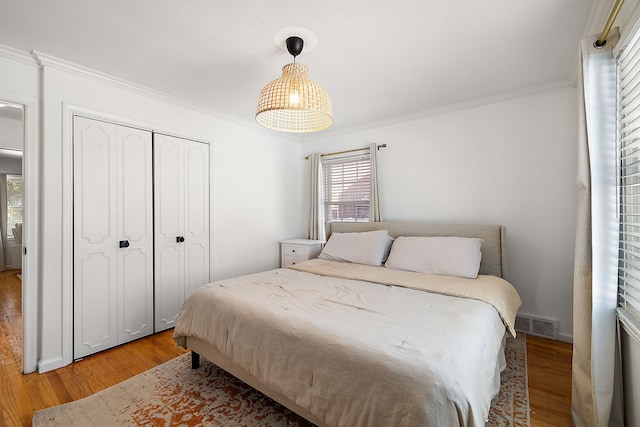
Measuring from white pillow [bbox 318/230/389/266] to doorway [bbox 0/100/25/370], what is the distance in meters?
3.61

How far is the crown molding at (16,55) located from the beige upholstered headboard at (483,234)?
11.7 feet

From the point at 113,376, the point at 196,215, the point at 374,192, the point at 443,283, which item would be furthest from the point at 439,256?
the point at 113,376

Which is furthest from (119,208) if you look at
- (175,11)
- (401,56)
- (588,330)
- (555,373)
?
(555,373)

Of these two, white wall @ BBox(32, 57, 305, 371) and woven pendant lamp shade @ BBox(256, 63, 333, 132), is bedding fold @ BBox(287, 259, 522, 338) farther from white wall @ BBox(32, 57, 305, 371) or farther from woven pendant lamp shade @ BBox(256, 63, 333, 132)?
woven pendant lamp shade @ BBox(256, 63, 333, 132)

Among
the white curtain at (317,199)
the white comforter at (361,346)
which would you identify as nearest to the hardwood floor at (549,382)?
the white comforter at (361,346)

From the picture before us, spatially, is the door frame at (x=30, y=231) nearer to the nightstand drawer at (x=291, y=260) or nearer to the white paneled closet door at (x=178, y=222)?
the white paneled closet door at (x=178, y=222)

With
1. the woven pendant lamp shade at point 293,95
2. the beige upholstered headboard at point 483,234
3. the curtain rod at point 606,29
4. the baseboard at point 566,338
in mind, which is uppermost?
the curtain rod at point 606,29

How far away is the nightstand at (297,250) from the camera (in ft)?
12.5

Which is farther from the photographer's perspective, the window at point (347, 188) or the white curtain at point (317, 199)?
the white curtain at point (317, 199)

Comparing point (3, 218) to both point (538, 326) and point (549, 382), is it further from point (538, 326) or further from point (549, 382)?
point (538, 326)

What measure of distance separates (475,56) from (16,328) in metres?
5.06

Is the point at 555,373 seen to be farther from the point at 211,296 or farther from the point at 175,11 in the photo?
the point at 175,11

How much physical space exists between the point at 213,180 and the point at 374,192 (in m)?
2.02

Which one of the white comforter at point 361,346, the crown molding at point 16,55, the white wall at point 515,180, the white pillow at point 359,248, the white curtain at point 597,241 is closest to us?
the white comforter at point 361,346
